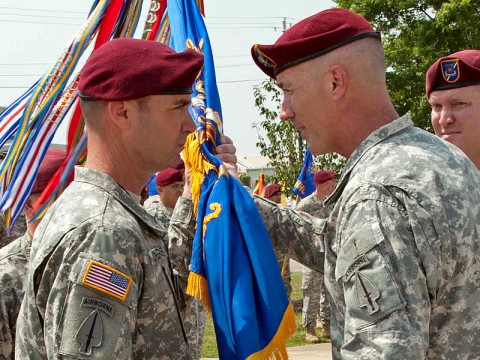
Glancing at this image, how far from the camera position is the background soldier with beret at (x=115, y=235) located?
2445mm

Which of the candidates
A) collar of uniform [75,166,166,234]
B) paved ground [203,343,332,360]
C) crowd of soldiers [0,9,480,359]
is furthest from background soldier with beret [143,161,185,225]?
collar of uniform [75,166,166,234]

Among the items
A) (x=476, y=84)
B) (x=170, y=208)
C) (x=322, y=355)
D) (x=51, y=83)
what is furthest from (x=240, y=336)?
(x=322, y=355)

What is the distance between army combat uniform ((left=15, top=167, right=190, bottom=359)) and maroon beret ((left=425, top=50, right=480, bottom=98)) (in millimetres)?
2622

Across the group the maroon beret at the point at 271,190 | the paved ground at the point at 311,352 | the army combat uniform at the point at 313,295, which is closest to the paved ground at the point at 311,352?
the paved ground at the point at 311,352

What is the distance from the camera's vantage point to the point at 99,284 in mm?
2445

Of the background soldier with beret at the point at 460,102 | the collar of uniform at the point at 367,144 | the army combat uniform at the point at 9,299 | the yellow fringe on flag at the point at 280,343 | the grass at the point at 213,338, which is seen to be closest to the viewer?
the collar of uniform at the point at 367,144

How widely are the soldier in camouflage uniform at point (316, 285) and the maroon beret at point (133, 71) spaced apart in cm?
861

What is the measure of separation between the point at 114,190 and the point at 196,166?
1108 mm

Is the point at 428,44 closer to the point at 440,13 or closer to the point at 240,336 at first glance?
the point at 440,13

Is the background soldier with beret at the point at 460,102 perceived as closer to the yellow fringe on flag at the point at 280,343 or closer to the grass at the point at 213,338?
the yellow fringe on flag at the point at 280,343

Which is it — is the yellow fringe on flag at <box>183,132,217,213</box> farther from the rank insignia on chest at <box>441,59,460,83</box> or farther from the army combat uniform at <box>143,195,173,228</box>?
the army combat uniform at <box>143,195,173,228</box>

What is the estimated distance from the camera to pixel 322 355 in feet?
32.3

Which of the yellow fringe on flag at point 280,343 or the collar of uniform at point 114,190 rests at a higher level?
the collar of uniform at point 114,190

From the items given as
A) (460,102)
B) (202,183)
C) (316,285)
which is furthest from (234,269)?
(316,285)
